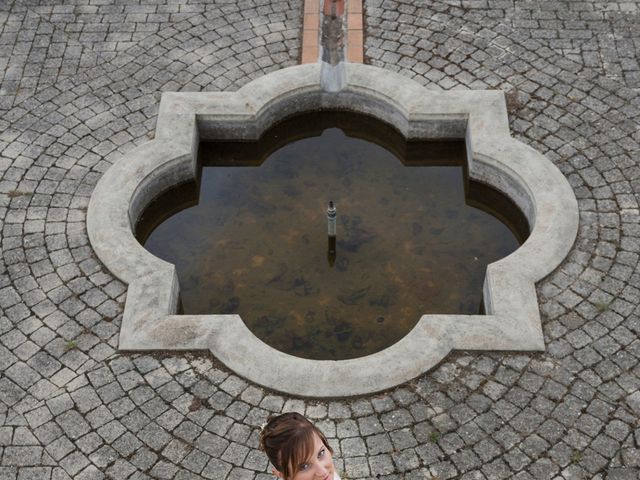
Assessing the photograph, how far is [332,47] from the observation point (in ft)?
32.1

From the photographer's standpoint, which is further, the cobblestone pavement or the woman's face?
the cobblestone pavement

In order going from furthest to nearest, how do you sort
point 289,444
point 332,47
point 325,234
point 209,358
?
point 332,47 < point 325,234 < point 209,358 < point 289,444

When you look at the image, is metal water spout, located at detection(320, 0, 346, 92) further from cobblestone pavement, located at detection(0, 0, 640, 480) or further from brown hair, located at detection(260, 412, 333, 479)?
brown hair, located at detection(260, 412, 333, 479)

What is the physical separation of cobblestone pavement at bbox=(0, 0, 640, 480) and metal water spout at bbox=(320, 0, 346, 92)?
0.88 meters

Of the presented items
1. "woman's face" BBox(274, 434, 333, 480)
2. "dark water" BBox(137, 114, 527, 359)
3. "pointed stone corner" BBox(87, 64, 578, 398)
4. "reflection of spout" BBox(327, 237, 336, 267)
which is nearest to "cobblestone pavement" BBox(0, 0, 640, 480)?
"pointed stone corner" BBox(87, 64, 578, 398)

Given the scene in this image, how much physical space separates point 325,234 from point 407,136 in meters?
1.79

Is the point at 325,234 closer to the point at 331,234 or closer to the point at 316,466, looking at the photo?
the point at 331,234

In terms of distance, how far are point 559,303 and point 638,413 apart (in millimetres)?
1304

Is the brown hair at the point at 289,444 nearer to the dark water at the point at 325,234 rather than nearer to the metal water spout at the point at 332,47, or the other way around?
the dark water at the point at 325,234

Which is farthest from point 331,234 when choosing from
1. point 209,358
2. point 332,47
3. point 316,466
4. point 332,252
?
point 316,466

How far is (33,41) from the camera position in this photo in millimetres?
11273

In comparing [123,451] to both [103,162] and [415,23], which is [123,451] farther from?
[415,23]

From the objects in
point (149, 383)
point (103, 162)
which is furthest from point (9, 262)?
point (149, 383)

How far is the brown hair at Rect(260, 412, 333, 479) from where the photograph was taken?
4477 mm
